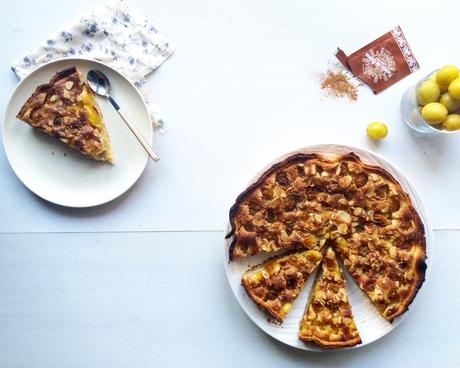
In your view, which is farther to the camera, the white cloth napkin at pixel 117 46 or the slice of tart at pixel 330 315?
the white cloth napkin at pixel 117 46

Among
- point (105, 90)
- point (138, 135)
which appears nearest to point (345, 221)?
point (138, 135)

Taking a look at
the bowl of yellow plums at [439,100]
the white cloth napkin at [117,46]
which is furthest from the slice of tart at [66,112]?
the bowl of yellow plums at [439,100]

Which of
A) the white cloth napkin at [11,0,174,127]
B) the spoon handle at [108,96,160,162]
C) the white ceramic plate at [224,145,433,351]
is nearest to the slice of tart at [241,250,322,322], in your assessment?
the white ceramic plate at [224,145,433,351]

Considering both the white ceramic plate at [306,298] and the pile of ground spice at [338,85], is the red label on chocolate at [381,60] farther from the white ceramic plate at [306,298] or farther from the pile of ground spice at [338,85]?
the white ceramic plate at [306,298]

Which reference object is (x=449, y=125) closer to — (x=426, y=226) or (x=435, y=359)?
(x=426, y=226)

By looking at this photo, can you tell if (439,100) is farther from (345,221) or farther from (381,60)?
(345,221)

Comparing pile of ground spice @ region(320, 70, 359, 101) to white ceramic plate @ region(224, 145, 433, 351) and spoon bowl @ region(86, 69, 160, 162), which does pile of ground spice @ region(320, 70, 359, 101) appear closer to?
white ceramic plate @ region(224, 145, 433, 351)
